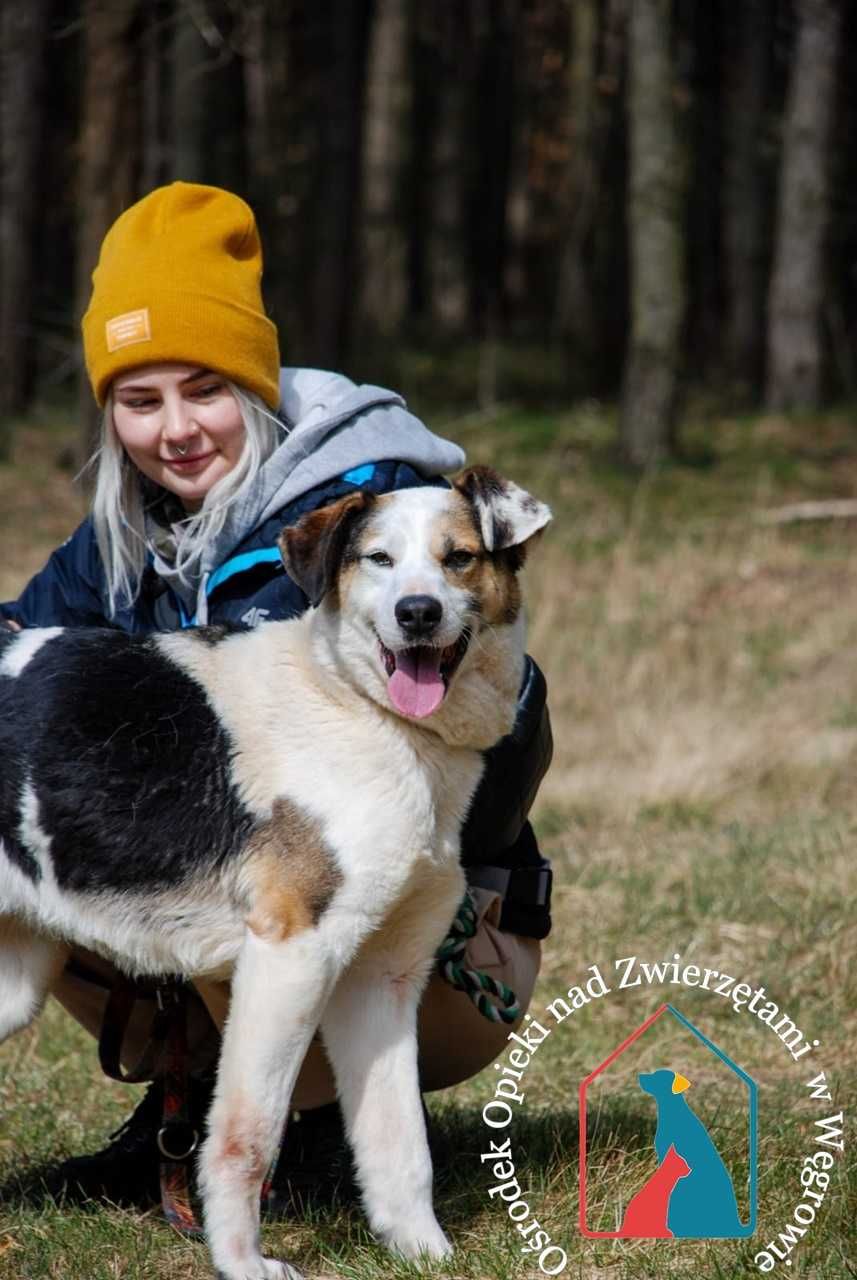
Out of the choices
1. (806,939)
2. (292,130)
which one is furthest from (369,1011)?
(292,130)

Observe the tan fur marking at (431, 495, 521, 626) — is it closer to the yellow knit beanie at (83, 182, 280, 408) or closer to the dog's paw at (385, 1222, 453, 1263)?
the yellow knit beanie at (83, 182, 280, 408)

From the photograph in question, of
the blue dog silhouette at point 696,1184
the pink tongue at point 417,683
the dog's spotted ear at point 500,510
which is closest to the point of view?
the pink tongue at point 417,683

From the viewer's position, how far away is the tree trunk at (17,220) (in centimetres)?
1594

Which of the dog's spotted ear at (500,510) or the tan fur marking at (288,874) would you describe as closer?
the tan fur marking at (288,874)

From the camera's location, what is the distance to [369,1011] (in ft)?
A: 11.1

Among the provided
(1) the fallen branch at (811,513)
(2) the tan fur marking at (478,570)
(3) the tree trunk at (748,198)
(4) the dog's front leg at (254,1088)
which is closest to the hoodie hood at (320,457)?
(2) the tan fur marking at (478,570)

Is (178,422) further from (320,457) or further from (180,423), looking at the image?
(320,457)

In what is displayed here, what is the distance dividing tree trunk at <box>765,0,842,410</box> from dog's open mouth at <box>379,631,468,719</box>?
45.6 feet

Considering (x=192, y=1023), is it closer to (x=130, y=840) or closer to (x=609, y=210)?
(x=130, y=840)

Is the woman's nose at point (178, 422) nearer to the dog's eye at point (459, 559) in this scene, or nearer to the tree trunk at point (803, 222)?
the dog's eye at point (459, 559)

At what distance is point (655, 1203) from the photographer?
3557 millimetres

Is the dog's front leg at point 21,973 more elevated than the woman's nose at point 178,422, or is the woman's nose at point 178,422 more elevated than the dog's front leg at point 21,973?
the woman's nose at point 178,422

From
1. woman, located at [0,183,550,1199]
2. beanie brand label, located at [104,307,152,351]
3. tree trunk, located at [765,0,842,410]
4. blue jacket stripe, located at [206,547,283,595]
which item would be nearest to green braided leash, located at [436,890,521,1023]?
woman, located at [0,183,550,1199]

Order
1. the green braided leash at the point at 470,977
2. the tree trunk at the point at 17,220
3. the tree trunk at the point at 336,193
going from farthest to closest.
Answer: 1. the tree trunk at the point at 336,193
2. the tree trunk at the point at 17,220
3. the green braided leash at the point at 470,977
